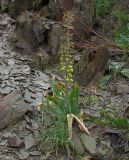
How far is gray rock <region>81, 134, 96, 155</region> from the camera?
153 inches

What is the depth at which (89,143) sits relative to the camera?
3.95m

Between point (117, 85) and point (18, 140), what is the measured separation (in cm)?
133

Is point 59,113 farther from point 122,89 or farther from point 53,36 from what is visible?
point 53,36

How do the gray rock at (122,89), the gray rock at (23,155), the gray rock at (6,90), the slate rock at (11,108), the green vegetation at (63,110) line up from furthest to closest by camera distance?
the gray rock at (122,89) < the gray rock at (6,90) < the slate rock at (11,108) < the gray rock at (23,155) < the green vegetation at (63,110)

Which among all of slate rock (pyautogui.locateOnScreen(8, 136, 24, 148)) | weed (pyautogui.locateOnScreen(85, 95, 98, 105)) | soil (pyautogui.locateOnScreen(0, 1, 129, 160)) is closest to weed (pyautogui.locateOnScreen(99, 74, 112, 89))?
soil (pyautogui.locateOnScreen(0, 1, 129, 160))

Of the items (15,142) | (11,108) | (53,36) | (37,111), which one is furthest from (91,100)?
(53,36)

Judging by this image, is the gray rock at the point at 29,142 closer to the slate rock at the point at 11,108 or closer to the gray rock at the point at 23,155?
Answer: the gray rock at the point at 23,155

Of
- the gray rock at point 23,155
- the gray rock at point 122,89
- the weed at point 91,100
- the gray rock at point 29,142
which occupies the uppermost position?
the gray rock at point 122,89

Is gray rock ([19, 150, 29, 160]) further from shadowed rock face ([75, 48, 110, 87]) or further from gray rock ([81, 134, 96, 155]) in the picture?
shadowed rock face ([75, 48, 110, 87])

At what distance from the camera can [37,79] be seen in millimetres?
4789

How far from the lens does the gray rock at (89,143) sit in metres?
3.89

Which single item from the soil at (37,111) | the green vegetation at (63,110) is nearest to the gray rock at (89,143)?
the soil at (37,111)

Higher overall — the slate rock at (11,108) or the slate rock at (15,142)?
the slate rock at (11,108)

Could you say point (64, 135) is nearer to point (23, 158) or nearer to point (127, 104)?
point (23, 158)
